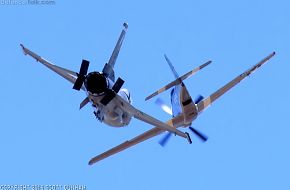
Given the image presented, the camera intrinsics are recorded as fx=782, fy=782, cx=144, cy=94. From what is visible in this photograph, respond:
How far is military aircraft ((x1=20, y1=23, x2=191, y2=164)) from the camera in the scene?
75.1 metres

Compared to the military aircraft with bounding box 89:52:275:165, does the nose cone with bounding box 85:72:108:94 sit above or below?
below

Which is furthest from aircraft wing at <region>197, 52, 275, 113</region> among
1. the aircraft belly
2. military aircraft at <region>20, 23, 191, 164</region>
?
the aircraft belly

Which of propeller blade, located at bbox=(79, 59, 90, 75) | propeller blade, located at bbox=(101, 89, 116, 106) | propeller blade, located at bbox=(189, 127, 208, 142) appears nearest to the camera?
propeller blade, located at bbox=(79, 59, 90, 75)

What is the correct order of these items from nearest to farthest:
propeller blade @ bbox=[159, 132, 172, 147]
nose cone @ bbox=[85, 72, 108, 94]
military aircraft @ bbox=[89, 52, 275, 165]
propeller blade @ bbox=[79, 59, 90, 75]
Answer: propeller blade @ bbox=[79, 59, 90, 75]
nose cone @ bbox=[85, 72, 108, 94]
military aircraft @ bbox=[89, 52, 275, 165]
propeller blade @ bbox=[159, 132, 172, 147]

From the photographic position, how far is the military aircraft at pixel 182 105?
292 feet

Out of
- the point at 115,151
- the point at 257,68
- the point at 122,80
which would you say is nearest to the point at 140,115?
the point at 122,80

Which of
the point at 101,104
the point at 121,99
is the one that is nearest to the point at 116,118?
the point at 121,99

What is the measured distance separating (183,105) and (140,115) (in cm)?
889

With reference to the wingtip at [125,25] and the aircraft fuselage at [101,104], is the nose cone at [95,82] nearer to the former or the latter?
the aircraft fuselage at [101,104]

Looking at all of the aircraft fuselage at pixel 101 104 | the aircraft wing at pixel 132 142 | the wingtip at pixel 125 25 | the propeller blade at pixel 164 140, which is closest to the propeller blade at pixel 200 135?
the propeller blade at pixel 164 140

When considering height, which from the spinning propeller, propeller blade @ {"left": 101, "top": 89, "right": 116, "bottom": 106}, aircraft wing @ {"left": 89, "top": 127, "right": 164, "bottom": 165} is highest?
aircraft wing @ {"left": 89, "top": 127, "right": 164, "bottom": 165}

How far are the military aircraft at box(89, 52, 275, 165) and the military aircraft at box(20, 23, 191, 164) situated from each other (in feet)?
16.7

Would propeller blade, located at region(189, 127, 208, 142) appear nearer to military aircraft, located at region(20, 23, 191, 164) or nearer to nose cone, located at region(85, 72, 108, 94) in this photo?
military aircraft, located at region(20, 23, 191, 164)

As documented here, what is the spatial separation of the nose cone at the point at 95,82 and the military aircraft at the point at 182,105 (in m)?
13.0
